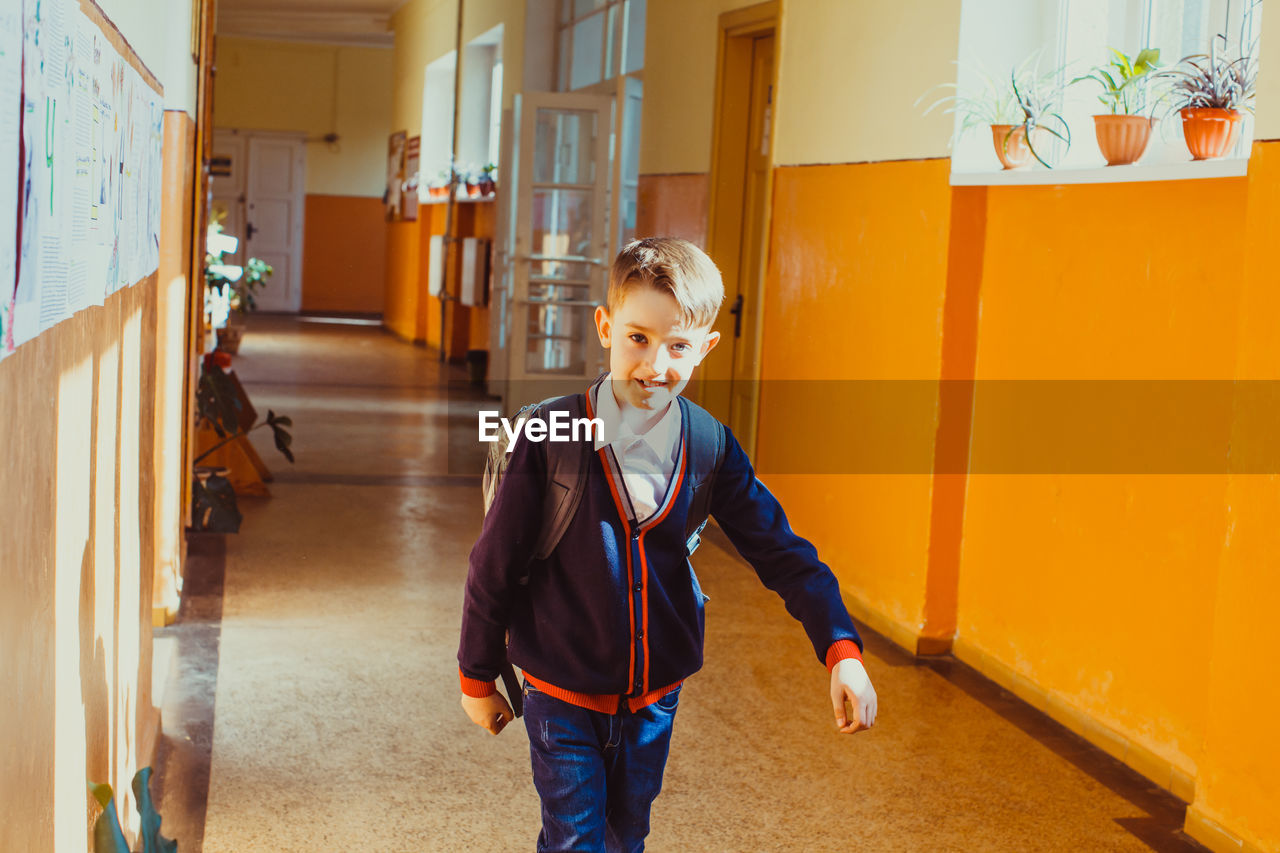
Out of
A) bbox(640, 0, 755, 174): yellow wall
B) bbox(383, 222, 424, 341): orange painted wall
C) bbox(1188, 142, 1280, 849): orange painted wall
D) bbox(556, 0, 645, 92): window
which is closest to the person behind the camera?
bbox(1188, 142, 1280, 849): orange painted wall

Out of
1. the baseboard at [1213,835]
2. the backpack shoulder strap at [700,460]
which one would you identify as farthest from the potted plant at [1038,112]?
the backpack shoulder strap at [700,460]

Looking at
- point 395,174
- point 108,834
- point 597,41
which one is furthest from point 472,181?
point 108,834

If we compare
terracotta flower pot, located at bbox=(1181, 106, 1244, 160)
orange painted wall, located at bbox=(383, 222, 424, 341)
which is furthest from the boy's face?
orange painted wall, located at bbox=(383, 222, 424, 341)

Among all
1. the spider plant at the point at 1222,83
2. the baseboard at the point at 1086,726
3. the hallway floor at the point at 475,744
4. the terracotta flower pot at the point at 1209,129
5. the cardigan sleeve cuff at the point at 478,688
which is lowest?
the hallway floor at the point at 475,744

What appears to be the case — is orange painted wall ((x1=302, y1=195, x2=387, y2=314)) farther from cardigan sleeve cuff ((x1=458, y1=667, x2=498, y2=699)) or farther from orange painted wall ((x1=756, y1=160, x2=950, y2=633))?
cardigan sleeve cuff ((x1=458, y1=667, x2=498, y2=699))

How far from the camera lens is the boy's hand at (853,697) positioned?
173cm

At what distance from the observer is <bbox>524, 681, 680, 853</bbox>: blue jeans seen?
5.95 feet

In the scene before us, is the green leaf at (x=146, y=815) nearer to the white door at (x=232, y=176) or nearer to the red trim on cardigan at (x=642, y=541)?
the red trim on cardigan at (x=642, y=541)

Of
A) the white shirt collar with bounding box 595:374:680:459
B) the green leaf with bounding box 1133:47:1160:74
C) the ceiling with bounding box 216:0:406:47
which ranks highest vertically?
the ceiling with bounding box 216:0:406:47

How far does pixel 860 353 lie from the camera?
454cm

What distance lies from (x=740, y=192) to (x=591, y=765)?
4.47 meters

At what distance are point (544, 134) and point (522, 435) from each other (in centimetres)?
698

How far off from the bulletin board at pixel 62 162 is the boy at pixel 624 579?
602mm

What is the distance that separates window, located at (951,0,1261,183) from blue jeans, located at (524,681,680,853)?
219cm
